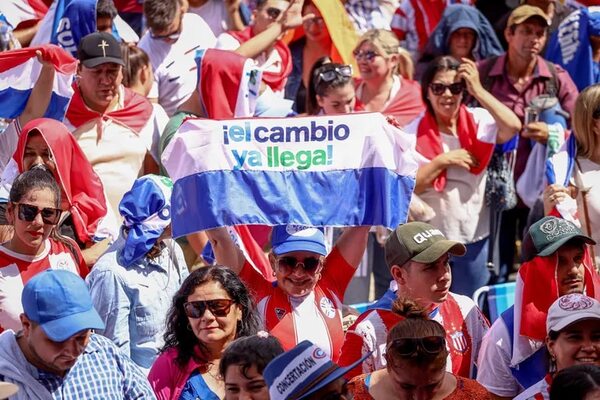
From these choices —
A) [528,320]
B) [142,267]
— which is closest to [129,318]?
[142,267]

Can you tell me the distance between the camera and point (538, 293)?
257 inches

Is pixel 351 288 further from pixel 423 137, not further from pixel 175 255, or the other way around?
pixel 175 255

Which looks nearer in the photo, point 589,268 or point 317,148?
point 589,268

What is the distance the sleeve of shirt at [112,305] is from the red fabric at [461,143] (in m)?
2.94

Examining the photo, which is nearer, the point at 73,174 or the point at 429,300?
the point at 429,300

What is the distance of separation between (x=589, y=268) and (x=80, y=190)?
3089 mm

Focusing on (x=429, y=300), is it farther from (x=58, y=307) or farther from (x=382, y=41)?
(x=382, y=41)

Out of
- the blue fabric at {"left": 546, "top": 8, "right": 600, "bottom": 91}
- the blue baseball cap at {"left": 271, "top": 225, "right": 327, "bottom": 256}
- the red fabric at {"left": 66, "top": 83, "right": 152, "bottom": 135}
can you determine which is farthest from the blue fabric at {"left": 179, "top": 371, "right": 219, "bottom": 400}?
the blue fabric at {"left": 546, "top": 8, "right": 600, "bottom": 91}

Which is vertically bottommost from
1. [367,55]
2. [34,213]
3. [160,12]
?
[34,213]

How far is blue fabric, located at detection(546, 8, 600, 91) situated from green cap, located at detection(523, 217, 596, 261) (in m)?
4.28

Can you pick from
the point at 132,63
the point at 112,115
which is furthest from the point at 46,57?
the point at 132,63

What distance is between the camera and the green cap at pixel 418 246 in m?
6.66

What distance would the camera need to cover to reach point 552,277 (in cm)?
657

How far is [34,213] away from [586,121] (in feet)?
10.9
